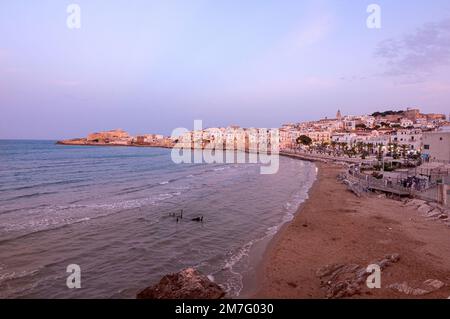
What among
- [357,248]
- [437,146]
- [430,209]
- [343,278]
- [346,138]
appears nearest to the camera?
[343,278]

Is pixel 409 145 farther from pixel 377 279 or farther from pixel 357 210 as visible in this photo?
pixel 377 279

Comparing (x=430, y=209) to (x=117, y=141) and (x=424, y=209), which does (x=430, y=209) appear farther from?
(x=117, y=141)

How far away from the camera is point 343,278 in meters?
9.55

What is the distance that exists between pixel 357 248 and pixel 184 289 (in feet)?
24.6

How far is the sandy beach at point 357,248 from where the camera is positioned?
948cm

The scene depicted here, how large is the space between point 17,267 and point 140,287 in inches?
181

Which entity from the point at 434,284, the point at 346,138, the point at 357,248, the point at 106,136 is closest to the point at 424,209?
the point at 357,248

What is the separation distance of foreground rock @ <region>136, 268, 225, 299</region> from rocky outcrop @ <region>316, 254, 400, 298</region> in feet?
9.68

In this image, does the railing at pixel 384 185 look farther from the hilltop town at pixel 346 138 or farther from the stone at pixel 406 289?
the stone at pixel 406 289

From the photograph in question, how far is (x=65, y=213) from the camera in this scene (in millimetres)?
19359

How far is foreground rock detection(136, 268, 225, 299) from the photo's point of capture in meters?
8.45

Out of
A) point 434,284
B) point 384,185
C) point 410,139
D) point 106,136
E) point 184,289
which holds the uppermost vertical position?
point 106,136

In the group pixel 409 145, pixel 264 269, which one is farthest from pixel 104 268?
pixel 409 145

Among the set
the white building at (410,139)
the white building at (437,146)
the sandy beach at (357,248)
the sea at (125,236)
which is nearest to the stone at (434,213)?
the sandy beach at (357,248)
